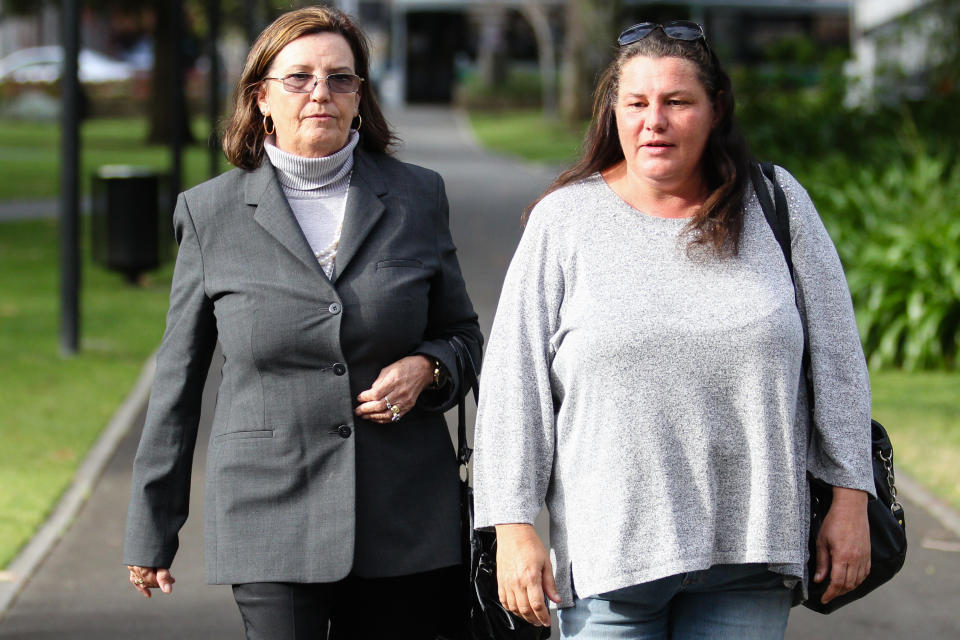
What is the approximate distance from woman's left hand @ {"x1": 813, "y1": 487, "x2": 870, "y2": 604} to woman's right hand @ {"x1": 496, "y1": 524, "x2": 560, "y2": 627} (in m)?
0.55

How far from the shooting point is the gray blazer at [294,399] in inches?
119

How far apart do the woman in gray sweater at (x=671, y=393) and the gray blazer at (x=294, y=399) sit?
1.12 ft

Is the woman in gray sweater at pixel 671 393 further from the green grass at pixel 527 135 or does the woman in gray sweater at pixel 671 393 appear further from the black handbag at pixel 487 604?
the green grass at pixel 527 135

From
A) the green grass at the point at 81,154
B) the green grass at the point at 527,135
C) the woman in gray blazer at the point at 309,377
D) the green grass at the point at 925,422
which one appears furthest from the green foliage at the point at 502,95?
the woman in gray blazer at the point at 309,377

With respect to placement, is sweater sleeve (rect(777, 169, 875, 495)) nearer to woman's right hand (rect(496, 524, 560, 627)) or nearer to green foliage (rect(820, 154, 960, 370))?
woman's right hand (rect(496, 524, 560, 627))

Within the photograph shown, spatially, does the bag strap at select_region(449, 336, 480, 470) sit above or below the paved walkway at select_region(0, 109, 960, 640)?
above

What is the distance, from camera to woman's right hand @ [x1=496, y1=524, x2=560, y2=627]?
8.96 feet

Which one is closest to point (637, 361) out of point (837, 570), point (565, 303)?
point (565, 303)

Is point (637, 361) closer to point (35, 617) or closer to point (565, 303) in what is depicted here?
point (565, 303)

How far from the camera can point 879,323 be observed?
10477 mm

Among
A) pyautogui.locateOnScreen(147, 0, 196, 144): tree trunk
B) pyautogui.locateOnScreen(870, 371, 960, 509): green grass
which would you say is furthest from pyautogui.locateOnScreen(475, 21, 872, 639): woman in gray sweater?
pyautogui.locateOnScreen(147, 0, 196, 144): tree trunk

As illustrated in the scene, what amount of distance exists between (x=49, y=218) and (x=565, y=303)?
18155 mm

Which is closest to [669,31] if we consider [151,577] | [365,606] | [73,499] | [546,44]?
[365,606]

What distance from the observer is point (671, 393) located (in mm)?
2682
